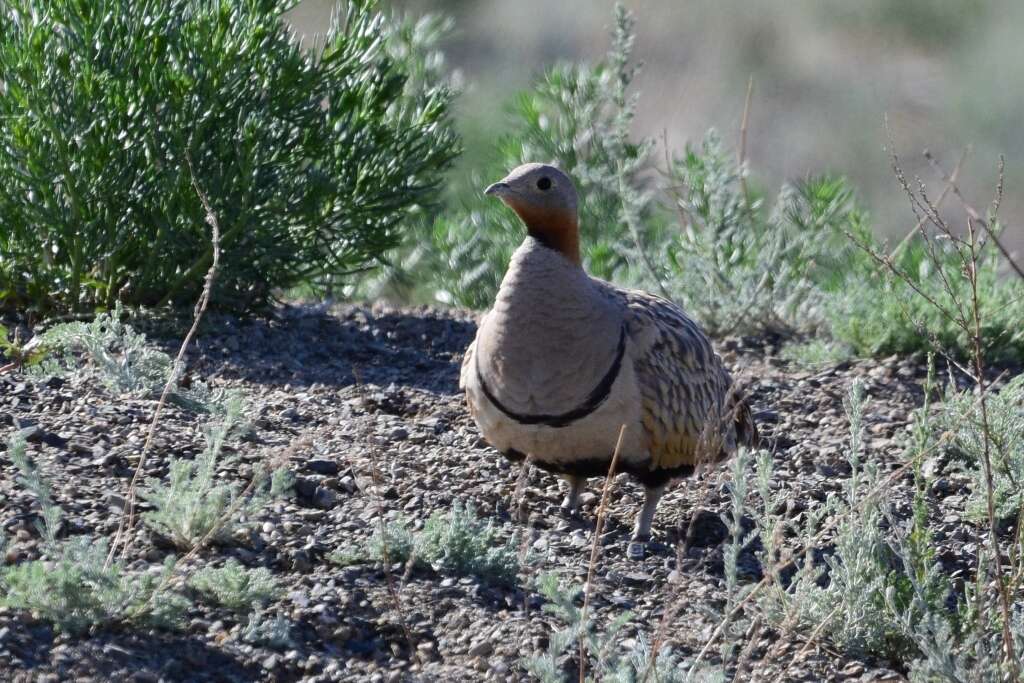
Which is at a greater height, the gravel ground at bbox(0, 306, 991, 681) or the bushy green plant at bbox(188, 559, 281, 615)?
the gravel ground at bbox(0, 306, 991, 681)

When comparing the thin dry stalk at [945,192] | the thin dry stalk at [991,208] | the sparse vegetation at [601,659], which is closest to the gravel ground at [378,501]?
the sparse vegetation at [601,659]

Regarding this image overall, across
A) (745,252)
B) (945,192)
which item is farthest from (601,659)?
(745,252)

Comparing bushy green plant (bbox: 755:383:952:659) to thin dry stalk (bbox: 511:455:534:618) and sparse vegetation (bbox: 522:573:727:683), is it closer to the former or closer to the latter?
sparse vegetation (bbox: 522:573:727:683)

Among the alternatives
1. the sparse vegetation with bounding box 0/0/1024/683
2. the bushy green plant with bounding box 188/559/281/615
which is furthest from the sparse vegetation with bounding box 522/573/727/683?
the bushy green plant with bounding box 188/559/281/615

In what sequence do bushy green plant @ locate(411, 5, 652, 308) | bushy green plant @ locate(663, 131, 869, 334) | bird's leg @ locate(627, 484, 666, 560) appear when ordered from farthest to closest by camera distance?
bushy green plant @ locate(411, 5, 652, 308) → bushy green plant @ locate(663, 131, 869, 334) → bird's leg @ locate(627, 484, 666, 560)

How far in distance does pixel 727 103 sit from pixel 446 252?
8.87 meters

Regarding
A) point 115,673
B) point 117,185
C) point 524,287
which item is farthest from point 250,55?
point 115,673

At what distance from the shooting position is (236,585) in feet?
12.1

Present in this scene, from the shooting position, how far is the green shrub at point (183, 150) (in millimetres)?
5715

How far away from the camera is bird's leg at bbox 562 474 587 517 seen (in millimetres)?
4918

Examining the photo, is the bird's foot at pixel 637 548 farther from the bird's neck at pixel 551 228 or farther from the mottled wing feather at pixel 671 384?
the bird's neck at pixel 551 228

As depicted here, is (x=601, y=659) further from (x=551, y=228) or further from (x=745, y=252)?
(x=745, y=252)

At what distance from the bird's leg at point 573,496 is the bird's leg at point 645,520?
222mm

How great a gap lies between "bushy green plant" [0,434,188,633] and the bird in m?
1.32
